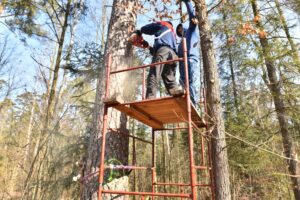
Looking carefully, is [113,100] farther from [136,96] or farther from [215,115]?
[136,96]

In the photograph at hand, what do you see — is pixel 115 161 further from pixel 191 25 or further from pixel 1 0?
pixel 1 0

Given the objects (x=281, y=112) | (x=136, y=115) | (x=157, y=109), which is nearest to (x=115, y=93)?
(x=136, y=115)

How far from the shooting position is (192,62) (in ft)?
13.9

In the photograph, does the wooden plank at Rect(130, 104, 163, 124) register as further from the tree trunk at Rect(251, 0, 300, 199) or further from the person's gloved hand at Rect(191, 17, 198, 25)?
the tree trunk at Rect(251, 0, 300, 199)

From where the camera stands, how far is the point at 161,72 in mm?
3572

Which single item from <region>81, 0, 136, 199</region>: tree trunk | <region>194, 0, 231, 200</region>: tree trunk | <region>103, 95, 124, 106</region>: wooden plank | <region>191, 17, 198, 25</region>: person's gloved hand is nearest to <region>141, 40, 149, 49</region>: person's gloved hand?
<region>81, 0, 136, 199</region>: tree trunk

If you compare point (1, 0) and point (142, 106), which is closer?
point (142, 106)

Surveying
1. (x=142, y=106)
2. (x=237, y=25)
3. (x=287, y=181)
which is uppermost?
(x=237, y=25)

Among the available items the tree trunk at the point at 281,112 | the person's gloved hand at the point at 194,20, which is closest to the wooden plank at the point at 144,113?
the person's gloved hand at the point at 194,20

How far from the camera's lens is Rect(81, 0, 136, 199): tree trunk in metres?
3.34

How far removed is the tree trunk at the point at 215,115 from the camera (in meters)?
4.31

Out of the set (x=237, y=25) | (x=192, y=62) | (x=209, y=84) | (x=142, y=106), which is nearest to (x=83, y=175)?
(x=142, y=106)

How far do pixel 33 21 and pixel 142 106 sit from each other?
8691 mm

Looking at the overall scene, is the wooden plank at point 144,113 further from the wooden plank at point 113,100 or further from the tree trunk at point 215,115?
the tree trunk at point 215,115
